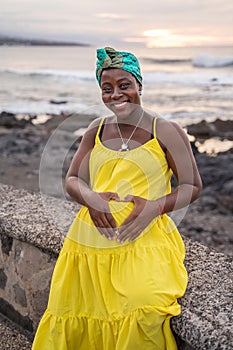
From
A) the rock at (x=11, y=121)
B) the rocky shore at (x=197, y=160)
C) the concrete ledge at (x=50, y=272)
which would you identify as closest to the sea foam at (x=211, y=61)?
the rocky shore at (x=197, y=160)

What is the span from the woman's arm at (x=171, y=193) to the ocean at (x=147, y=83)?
540 centimetres

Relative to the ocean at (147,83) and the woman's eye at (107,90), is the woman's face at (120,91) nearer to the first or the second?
the woman's eye at (107,90)

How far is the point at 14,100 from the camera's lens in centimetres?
1738

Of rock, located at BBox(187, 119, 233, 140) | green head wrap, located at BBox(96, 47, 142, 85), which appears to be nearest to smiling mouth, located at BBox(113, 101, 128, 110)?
green head wrap, located at BBox(96, 47, 142, 85)

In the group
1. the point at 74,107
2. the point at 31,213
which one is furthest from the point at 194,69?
the point at 31,213

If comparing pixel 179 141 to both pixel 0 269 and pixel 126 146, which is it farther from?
pixel 0 269

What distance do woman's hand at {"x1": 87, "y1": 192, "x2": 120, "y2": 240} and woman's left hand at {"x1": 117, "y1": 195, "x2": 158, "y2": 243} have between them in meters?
0.04

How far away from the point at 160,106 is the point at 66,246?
43.9 feet

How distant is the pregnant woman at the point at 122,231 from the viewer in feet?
6.68

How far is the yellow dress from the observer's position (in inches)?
77.6

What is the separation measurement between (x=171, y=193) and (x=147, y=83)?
19.3 metres

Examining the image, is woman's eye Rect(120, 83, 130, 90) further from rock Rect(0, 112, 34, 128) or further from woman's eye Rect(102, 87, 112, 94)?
rock Rect(0, 112, 34, 128)

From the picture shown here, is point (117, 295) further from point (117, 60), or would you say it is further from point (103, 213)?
point (117, 60)

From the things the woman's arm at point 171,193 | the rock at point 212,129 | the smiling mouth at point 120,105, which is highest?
the smiling mouth at point 120,105
